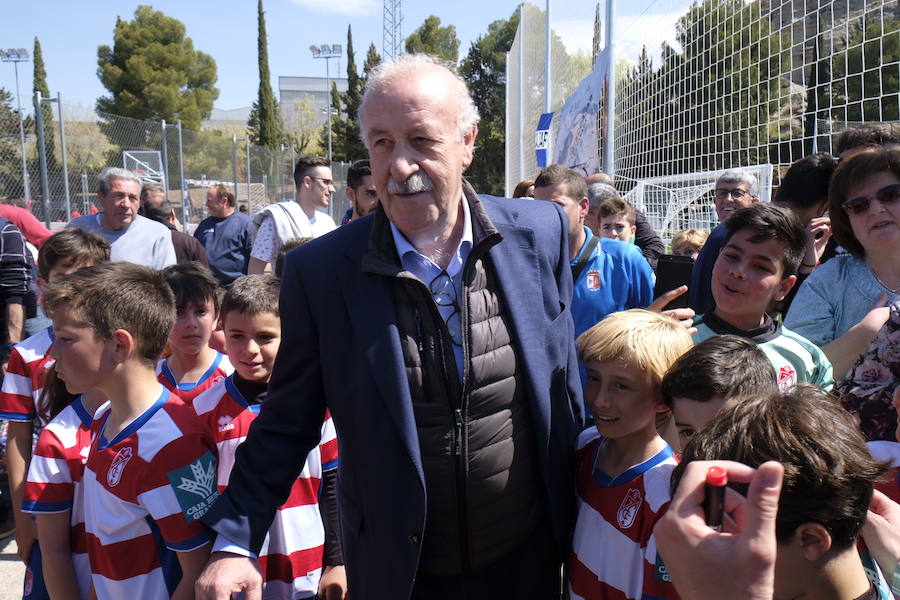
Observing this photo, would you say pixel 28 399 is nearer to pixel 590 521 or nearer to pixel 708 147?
pixel 590 521

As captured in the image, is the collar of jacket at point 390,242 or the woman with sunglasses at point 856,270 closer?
the collar of jacket at point 390,242

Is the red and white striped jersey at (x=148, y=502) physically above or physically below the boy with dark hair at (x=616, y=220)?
below

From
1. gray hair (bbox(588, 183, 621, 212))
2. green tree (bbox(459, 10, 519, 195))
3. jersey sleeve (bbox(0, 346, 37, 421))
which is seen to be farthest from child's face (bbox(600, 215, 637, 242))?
green tree (bbox(459, 10, 519, 195))

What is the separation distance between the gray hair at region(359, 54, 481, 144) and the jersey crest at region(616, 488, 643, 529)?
1.06m

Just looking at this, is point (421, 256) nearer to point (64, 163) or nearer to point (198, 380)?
point (198, 380)

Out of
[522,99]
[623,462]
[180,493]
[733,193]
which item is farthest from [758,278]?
[522,99]

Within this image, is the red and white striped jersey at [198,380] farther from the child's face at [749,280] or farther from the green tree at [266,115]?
the green tree at [266,115]

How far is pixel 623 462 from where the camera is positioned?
2.02 metres

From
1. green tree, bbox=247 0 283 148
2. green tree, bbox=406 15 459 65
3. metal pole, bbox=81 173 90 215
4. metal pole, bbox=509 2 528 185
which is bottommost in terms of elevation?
metal pole, bbox=81 173 90 215

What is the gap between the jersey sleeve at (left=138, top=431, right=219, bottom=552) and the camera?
1870 mm

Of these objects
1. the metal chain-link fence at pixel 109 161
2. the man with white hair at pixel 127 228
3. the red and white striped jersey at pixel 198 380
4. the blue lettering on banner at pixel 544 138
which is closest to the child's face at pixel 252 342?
the red and white striped jersey at pixel 198 380

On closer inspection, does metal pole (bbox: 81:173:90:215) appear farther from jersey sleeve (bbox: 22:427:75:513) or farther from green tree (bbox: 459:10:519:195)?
green tree (bbox: 459:10:519:195)

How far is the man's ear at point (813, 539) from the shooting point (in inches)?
45.9

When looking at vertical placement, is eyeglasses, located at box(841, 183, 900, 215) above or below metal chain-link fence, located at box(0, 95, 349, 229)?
below
